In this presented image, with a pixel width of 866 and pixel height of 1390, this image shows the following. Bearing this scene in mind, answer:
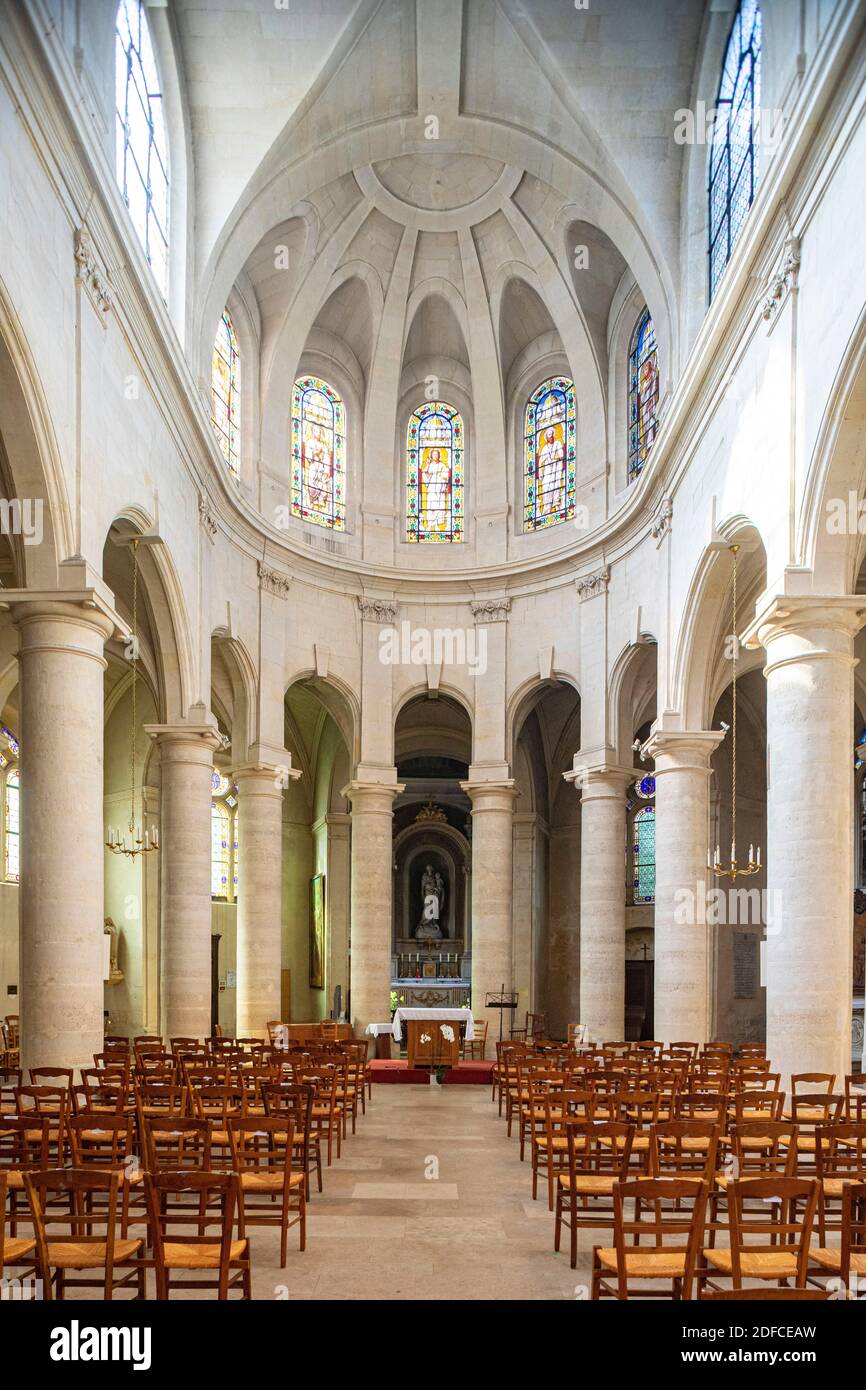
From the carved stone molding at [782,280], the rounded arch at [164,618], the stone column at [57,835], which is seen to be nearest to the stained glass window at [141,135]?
the rounded arch at [164,618]

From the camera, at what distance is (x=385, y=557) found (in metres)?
32.1

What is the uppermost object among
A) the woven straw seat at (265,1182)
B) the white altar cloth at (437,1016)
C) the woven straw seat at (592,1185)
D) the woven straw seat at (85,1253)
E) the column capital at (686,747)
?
the column capital at (686,747)

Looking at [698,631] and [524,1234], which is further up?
[698,631]

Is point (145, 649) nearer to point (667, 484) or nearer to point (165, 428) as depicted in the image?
point (165, 428)

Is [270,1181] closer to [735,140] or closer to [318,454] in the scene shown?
[735,140]

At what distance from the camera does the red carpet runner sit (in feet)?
74.9

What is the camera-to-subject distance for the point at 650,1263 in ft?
22.1

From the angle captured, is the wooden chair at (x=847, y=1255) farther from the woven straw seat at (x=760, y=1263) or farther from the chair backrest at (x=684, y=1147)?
the chair backrest at (x=684, y=1147)

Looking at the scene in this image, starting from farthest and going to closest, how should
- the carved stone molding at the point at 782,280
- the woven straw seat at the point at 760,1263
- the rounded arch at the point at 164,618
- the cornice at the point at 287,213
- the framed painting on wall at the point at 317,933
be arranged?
the framed painting on wall at the point at 317,933 < the rounded arch at the point at 164,618 < the carved stone molding at the point at 782,280 < the cornice at the point at 287,213 < the woven straw seat at the point at 760,1263

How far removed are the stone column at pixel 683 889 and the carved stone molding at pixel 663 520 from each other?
440 centimetres

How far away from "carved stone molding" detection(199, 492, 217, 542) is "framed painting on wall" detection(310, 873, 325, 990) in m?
14.7

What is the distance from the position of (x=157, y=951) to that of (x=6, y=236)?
941 inches

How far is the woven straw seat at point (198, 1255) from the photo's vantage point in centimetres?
668
